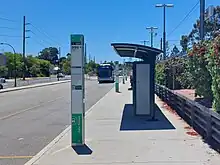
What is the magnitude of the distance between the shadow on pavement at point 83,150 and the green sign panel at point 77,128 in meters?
0.22

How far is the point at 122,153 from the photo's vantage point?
8352 mm

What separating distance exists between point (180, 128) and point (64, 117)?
19.8 feet

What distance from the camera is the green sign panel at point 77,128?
9422 mm

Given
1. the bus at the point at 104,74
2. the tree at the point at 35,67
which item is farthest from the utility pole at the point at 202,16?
the tree at the point at 35,67

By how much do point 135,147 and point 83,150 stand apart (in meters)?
1.19

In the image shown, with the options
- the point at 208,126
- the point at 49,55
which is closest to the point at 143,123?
the point at 208,126

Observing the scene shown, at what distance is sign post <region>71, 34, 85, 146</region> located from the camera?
31.0ft

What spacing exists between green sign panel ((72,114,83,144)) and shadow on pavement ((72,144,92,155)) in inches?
8.7

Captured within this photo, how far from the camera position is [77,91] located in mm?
9570

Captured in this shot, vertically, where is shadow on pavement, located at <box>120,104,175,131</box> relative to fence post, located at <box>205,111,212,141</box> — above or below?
below

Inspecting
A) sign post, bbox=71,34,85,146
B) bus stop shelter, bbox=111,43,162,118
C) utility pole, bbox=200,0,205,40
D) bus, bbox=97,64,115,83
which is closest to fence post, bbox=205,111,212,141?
sign post, bbox=71,34,85,146

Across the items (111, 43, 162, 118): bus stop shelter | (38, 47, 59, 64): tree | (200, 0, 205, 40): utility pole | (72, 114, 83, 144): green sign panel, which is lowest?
(72, 114, 83, 144): green sign panel

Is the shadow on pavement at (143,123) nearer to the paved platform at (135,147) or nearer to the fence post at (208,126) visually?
the paved platform at (135,147)

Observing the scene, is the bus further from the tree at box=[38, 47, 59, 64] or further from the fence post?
the tree at box=[38, 47, 59, 64]
